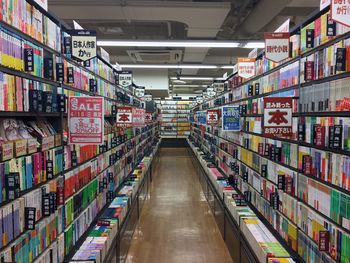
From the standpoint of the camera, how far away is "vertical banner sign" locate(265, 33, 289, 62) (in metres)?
3.58

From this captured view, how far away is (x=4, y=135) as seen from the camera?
92.0 inches

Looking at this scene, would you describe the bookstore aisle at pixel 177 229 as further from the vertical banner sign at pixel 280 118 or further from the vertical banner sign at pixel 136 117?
the vertical banner sign at pixel 280 118

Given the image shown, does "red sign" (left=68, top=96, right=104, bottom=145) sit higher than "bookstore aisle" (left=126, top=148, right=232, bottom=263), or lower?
higher

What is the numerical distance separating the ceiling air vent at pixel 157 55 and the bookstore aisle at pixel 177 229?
3840 millimetres

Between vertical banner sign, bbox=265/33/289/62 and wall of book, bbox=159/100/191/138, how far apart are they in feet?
62.0

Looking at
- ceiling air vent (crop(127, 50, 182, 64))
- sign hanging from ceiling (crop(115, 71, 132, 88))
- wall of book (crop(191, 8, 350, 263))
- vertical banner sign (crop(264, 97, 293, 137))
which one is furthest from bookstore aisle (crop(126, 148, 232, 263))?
ceiling air vent (crop(127, 50, 182, 64))

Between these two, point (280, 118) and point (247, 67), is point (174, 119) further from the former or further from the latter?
point (280, 118)

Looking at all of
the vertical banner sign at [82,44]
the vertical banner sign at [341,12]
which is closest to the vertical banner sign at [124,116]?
the vertical banner sign at [82,44]

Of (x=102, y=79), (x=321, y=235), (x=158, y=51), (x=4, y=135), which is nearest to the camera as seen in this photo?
(x=4, y=135)

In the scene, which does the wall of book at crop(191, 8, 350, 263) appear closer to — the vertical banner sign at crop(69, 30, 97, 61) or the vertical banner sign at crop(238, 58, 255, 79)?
the vertical banner sign at crop(238, 58, 255, 79)

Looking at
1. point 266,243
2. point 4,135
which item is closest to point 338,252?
point 266,243

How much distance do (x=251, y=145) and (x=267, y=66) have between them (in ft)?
4.37

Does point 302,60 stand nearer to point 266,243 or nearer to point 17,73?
point 266,243

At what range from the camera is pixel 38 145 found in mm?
2730
